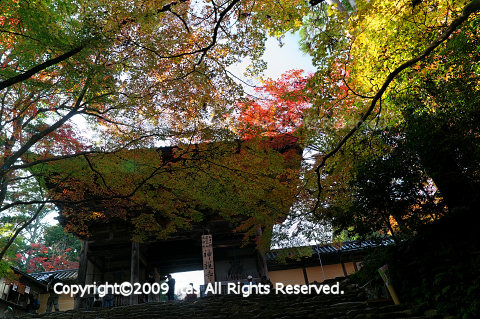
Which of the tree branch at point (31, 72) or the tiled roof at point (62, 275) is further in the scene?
the tiled roof at point (62, 275)

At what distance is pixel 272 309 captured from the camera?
7000 millimetres

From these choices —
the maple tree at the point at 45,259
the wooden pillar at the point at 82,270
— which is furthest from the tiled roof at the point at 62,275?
the maple tree at the point at 45,259

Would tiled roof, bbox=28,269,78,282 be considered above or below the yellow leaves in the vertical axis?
below

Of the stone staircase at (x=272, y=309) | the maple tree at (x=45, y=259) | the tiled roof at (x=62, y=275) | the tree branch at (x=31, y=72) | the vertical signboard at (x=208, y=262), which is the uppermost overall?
the maple tree at (x=45, y=259)

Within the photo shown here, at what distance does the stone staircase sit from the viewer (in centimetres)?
544

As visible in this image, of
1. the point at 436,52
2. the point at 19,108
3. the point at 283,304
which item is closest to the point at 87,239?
the point at 19,108

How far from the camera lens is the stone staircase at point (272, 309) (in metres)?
5.44

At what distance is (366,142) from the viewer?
303 inches

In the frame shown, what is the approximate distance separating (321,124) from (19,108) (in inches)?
432

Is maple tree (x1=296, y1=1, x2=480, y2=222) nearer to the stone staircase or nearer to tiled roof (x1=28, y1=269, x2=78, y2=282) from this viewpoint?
the stone staircase

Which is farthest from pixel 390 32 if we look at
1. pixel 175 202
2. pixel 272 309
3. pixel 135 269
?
pixel 135 269

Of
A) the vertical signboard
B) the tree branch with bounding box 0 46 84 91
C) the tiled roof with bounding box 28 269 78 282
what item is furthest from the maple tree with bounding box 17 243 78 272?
the tree branch with bounding box 0 46 84 91

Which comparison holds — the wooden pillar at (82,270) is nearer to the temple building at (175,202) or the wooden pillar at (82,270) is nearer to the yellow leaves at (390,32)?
the temple building at (175,202)

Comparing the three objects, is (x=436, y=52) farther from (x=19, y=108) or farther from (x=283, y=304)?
(x=19, y=108)
